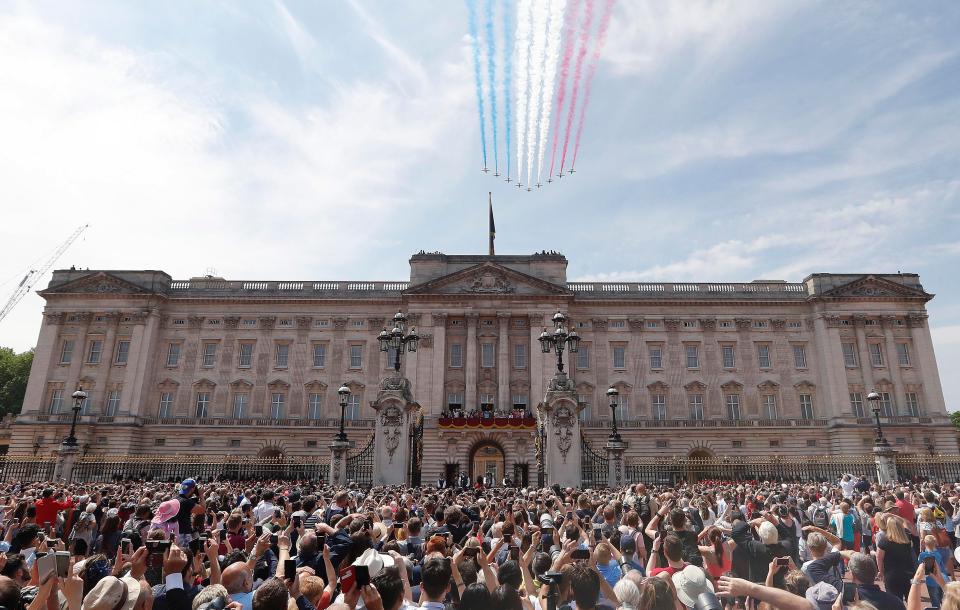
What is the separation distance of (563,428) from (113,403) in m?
45.7

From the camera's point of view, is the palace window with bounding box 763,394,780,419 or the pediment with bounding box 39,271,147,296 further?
the pediment with bounding box 39,271,147,296

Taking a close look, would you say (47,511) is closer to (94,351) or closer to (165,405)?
(165,405)

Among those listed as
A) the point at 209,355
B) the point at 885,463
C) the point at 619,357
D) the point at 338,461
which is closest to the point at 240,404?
the point at 209,355

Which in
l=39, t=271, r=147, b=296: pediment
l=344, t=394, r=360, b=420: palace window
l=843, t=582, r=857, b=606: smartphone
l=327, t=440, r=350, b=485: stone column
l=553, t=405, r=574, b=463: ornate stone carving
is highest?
l=39, t=271, r=147, b=296: pediment

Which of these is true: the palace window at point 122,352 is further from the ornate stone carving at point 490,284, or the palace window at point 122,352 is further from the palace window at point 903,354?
the palace window at point 903,354

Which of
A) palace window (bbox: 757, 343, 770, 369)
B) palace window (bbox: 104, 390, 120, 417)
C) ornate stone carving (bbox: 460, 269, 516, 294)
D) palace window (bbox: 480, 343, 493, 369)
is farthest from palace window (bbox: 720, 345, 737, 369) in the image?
palace window (bbox: 104, 390, 120, 417)

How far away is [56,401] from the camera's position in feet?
173

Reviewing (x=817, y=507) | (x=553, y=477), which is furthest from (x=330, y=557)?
(x=553, y=477)

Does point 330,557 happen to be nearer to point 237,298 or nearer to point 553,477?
point 553,477

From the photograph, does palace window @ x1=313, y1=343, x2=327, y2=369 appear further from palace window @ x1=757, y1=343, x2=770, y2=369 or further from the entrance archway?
palace window @ x1=757, y1=343, x2=770, y2=369

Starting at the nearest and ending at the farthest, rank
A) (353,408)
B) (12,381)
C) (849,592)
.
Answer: (849,592) → (353,408) → (12,381)

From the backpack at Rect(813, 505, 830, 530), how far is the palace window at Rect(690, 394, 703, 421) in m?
39.9

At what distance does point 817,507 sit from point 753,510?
85.7 inches

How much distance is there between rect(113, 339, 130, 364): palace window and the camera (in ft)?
177
